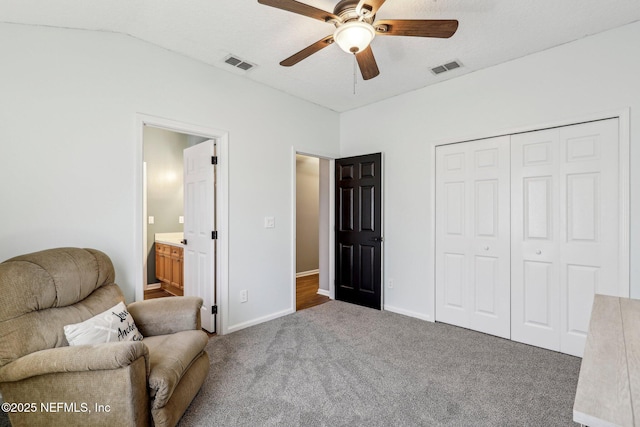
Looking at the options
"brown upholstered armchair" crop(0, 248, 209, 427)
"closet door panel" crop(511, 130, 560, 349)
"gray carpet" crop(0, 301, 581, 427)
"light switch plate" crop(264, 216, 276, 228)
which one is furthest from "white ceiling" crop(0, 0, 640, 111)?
"gray carpet" crop(0, 301, 581, 427)

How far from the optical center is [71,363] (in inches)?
56.1

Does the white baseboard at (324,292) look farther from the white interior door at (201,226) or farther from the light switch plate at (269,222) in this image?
the white interior door at (201,226)

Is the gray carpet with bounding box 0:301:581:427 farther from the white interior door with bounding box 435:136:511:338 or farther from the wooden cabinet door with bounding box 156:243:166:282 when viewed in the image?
the wooden cabinet door with bounding box 156:243:166:282

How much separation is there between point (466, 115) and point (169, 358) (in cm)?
344

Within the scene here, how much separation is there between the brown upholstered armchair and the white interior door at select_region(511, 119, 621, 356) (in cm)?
296

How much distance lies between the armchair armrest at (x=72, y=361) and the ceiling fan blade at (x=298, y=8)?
6.19ft

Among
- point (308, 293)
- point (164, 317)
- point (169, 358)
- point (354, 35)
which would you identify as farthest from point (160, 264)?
point (354, 35)

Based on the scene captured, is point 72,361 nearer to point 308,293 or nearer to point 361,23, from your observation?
point 361,23

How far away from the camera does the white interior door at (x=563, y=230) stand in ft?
8.23

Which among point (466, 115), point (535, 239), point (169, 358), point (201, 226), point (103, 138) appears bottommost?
point (169, 358)

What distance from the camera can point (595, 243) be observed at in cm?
256

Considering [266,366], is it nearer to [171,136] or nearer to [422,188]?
[422,188]

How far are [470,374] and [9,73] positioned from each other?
3918mm

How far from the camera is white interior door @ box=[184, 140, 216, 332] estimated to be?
319 centimetres
